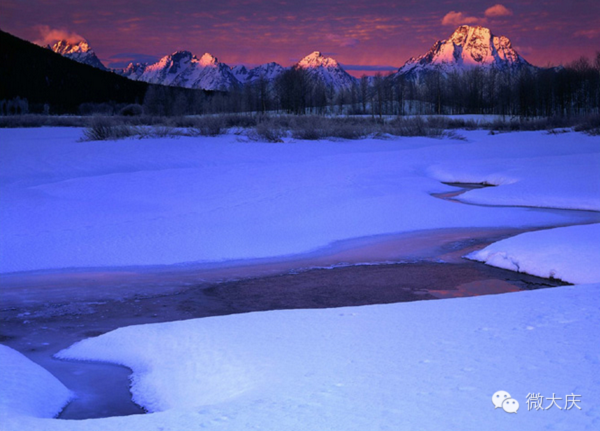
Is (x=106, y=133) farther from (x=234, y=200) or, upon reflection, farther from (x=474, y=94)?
(x=474, y=94)

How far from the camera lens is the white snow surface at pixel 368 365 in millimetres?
2193

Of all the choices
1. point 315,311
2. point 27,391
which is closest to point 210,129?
point 315,311

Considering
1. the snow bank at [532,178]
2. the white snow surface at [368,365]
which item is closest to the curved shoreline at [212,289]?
the white snow surface at [368,365]

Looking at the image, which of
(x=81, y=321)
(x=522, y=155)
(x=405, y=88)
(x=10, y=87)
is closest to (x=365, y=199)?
(x=81, y=321)

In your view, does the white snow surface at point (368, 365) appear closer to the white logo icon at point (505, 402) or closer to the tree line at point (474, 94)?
the white logo icon at point (505, 402)

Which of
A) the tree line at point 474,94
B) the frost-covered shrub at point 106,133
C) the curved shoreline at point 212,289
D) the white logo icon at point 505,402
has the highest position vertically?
the tree line at point 474,94

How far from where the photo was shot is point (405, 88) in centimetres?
8169

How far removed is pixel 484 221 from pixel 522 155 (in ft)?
30.3

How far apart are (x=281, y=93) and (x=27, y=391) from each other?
6432cm

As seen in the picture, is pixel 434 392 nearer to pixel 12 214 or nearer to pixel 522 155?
pixel 12 214

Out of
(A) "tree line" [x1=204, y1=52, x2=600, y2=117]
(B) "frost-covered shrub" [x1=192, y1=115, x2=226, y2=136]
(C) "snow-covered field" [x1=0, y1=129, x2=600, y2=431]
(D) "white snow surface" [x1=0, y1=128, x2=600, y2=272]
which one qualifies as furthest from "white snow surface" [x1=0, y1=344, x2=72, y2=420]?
(A) "tree line" [x1=204, y1=52, x2=600, y2=117]

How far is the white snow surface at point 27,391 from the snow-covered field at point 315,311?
0.04 feet

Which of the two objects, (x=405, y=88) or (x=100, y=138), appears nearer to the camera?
(x=100, y=138)

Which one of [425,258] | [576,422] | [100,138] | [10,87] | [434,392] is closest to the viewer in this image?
[576,422]
